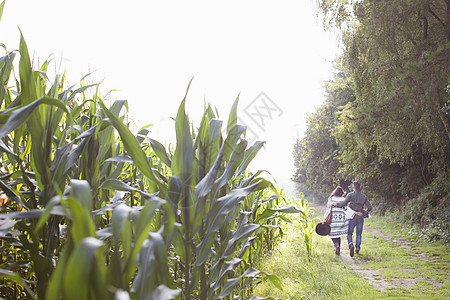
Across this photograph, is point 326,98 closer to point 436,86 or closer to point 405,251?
point 436,86

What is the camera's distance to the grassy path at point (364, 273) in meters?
3.08

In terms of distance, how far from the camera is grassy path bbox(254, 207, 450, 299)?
3.08 meters

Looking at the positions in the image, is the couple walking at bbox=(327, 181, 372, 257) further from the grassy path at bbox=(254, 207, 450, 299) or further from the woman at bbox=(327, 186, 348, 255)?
the grassy path at bbox=(254, 207, 450, 299)

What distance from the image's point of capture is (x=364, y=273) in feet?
14.2

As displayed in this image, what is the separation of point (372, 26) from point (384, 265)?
447cm

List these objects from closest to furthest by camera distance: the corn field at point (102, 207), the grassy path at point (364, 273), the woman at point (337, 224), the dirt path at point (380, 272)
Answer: the corn field at point (102, 207) → the grassy path at point (364, 273) → the dirt path at point (380, 272) → the woman at point (337, 224)

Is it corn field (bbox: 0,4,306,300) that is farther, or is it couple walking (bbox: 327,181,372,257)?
couple walking (bbox: 327,181,372,257)

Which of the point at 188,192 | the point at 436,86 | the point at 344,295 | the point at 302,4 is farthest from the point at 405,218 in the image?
the point at 188,192

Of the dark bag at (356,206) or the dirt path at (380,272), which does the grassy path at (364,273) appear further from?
the dark bag at (356,206)

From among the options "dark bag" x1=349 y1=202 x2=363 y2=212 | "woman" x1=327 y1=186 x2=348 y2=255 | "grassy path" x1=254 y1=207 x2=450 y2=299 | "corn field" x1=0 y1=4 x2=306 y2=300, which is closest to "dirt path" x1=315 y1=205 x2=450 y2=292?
"grassy path" x1=254 y1=207 x2=450 y2=299

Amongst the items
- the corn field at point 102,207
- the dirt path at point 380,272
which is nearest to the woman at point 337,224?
the dirt path at point 380,272

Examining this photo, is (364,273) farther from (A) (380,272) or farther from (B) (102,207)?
(B) (102,207)

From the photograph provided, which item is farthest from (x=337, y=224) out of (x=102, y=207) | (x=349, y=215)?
(x=102, y=207)

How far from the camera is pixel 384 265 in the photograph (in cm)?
478
